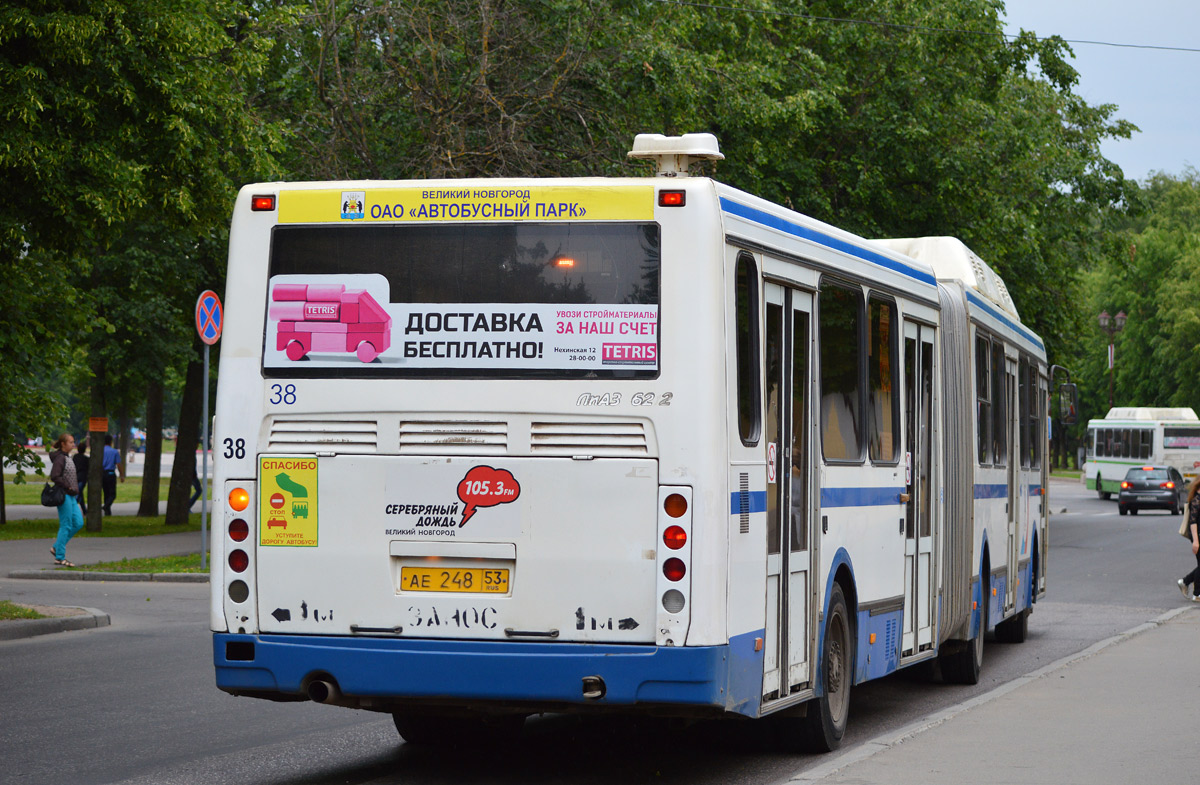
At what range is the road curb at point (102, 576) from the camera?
20.8m

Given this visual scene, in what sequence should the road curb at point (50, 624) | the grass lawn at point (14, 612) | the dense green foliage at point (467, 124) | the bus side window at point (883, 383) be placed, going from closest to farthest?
the bus side window at point (883, 383) < the dense green foliage at point (467, 124) < the road curb at point (50, 624) < the grass lawn at point (14, 612)

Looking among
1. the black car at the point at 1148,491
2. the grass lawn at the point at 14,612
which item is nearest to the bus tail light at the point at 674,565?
the grass lawn at the point at 14,612

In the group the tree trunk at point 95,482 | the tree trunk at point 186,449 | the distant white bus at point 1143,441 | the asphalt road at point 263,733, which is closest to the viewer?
the asphalt road at point 263,733

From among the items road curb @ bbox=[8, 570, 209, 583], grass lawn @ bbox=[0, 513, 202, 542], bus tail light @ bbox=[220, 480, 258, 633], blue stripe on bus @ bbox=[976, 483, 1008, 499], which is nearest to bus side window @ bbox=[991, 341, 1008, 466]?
blue stripe on bus @ bbox=[976, 483, 1008, 499]

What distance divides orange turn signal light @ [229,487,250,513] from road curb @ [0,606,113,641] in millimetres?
8168

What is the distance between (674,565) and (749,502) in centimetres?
64

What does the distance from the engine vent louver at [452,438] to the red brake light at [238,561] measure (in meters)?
0.91

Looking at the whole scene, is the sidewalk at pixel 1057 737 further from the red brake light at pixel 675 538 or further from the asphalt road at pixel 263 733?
the red brake light at pixel 675 538

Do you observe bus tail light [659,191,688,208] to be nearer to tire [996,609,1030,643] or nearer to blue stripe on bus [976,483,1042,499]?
blue stripe on bus [976,483,1042,499]

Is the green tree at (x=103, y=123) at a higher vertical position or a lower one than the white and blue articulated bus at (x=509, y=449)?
higher

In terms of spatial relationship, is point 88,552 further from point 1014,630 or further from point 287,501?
point 287,501

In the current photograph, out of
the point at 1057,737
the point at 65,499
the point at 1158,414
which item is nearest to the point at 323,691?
the point at 1057,737

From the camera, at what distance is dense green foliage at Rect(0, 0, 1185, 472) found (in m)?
14.2

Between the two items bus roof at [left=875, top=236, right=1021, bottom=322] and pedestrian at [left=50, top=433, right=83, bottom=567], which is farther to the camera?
pedestrian at [left=50, top=433, right=83, bottom=567]
